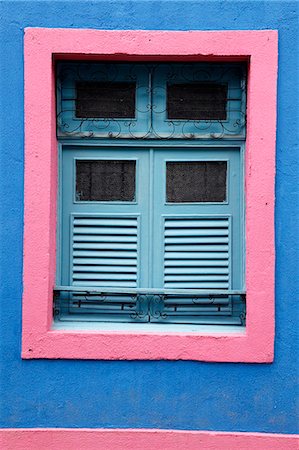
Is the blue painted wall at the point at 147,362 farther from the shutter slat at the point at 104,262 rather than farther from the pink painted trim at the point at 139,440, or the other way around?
the shutter slat at the point at 104,262

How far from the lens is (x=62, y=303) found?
464 centimetres

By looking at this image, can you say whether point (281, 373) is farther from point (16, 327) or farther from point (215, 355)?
point (16, 327)

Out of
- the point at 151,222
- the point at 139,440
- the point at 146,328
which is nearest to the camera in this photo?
the point at 139,440

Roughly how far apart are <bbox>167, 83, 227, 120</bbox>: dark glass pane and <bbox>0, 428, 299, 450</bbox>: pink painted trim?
224 centimetres

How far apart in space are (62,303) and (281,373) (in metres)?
1.62

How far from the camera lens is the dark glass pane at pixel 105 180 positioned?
15.4ft

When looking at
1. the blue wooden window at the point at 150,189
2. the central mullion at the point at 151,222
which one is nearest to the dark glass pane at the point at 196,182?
the blue wooden window at the point at 150,189

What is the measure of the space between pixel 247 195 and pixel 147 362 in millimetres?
1354

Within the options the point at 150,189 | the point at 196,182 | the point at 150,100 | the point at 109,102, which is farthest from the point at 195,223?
the point at 109,102

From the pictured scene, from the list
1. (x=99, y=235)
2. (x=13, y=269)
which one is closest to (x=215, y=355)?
(x=99, y=235)

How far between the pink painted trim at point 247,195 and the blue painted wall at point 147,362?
0.22ft

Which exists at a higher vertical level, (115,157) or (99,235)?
(115,157)

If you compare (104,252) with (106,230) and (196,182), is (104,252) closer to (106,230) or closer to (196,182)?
(106,230)

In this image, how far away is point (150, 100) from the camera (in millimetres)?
4652
